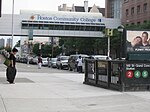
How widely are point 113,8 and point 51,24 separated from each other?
79.4ft

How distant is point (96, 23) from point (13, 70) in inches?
2744

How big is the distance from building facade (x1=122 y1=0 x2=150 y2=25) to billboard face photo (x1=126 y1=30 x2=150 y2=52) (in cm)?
5976

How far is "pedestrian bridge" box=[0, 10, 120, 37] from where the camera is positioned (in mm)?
83125

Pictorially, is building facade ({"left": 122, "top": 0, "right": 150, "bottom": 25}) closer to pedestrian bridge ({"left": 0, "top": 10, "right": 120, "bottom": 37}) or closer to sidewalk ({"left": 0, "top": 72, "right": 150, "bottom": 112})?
pedestrian bridge ({"left": 0, "top": 10, "right": 120, "bottom": 37})

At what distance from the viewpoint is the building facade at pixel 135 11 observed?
78.0 meters

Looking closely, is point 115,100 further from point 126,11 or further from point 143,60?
point 126,11

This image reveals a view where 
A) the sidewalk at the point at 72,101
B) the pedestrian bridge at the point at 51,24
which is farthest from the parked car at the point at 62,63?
the pedestrian bridge at the point at 51,24

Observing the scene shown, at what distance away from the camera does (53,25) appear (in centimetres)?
8456

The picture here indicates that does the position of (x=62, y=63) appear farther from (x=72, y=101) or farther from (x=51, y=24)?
(x=51, y=24)

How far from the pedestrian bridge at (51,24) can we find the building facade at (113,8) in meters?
13.0

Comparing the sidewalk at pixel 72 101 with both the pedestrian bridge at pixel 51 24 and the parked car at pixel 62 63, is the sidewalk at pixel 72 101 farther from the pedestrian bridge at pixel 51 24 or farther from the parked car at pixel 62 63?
the pedestrian bridge at pixel 51 24

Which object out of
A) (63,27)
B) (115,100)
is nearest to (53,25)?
(63,27)

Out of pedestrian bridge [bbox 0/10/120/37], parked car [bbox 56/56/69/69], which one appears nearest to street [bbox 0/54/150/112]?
parked car [bbox 56/56/69/69]

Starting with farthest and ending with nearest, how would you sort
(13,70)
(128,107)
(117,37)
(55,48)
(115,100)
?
(55,48), (117,37), (13,70), (115,100), (128,107)
